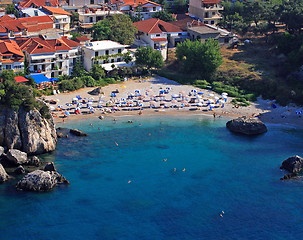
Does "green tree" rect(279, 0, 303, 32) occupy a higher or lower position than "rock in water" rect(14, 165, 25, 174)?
higher

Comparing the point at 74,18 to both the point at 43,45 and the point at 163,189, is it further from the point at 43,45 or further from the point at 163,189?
the point at 163,189

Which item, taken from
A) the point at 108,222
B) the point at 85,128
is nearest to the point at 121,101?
the point at 85,128

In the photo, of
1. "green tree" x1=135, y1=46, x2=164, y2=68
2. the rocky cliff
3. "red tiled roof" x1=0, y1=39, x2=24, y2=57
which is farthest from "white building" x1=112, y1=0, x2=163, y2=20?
the rocky cliff

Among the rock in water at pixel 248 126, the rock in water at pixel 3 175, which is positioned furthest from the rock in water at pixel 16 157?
the rock in water at pixel 248 126

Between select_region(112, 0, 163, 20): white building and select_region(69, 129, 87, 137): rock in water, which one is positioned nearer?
select_region(69, 129, 87, 137): rock in water

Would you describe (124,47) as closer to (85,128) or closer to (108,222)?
(85,128)

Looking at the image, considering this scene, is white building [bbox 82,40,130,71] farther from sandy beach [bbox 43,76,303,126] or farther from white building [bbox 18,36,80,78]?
sandy beach [bbox 43,76,303,126]
